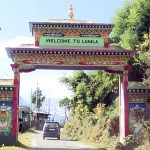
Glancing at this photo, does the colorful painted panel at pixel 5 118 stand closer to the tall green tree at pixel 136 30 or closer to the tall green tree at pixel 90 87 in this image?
the tall green tree at pixel 136 30

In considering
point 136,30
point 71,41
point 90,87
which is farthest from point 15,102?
point 90,87

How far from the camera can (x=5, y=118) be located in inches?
920

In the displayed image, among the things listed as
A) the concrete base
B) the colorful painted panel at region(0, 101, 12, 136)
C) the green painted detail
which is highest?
the green painted detail

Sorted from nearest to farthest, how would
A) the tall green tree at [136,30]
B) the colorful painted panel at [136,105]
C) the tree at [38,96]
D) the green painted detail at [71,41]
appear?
1. the colorful painted panel at [136,105]
2. the green painted detail at [71,41]
3. the tall green tree at [136,30]
4. the tree at [38,96]

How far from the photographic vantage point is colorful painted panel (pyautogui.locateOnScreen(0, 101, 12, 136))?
76.0 feet

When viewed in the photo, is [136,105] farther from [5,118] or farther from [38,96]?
[38,96]

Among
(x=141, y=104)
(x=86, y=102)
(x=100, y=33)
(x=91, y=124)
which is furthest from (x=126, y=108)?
(x=86, y=102)

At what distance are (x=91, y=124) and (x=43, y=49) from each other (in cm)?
1268

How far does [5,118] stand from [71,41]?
622cm

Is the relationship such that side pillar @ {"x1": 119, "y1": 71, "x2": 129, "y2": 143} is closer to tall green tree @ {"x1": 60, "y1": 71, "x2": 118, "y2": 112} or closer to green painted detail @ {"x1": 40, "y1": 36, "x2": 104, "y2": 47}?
green painted detail @ {"x1": 40, "y1": 36, "x2": 104, "y2": 47}

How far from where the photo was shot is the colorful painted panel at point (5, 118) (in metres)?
23.2

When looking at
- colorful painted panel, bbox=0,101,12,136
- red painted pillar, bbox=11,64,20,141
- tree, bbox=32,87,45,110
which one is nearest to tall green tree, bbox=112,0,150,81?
red painted pillar, bbox=11,64,20,141

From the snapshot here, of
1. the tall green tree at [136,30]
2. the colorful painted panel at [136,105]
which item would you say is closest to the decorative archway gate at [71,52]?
the colorful painted panel at [136,105]

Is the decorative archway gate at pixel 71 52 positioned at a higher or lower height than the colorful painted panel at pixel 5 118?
higher
